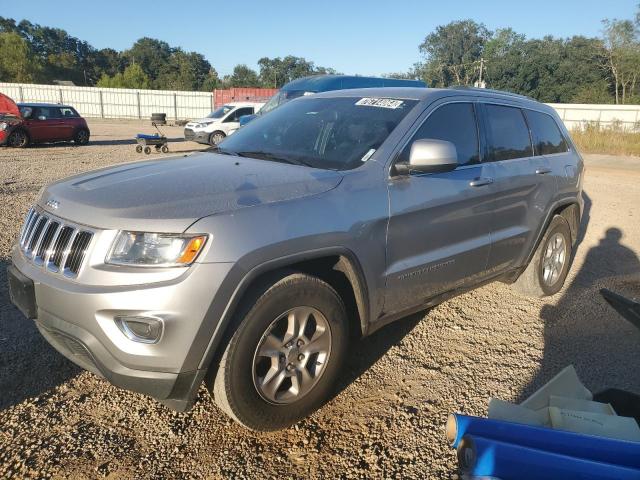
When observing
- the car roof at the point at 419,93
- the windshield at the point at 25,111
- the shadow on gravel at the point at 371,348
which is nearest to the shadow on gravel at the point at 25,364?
the shadow on gravel at the point at 371,348

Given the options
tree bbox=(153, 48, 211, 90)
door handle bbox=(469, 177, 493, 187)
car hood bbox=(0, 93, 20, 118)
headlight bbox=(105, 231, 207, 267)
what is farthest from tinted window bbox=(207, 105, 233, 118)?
tree bbox=(153, 48, 211, 90)

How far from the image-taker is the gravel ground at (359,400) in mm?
2436

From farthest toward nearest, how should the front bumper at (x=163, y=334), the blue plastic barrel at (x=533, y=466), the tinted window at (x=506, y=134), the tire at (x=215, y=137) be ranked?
the tire at (x=215, y=137) < the tinted window at (x=506, y=134) < the front bumper at (x=163, y=334) < the blue plastic barrel at (x=533, y=466)

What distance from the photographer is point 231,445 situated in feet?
8.42

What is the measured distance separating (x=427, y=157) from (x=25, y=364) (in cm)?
284

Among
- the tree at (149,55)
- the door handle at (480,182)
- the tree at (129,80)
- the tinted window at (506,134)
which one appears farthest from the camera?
the tree at (149,55)

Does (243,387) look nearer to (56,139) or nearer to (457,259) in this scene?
(457,259)

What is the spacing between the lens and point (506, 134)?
13.5 feet

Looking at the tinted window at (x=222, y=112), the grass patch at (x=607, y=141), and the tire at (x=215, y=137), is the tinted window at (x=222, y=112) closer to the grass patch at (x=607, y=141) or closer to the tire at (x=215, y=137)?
the tire at (x=215, y=137)

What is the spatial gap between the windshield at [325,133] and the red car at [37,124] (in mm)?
15549

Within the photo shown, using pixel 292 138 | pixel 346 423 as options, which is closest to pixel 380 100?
pixel 292 138

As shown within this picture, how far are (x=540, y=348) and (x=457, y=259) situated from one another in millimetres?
1048

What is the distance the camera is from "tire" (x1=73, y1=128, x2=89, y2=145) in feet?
60.8

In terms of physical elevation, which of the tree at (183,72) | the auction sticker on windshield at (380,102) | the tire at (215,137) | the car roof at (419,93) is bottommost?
the tire at (215,137)
